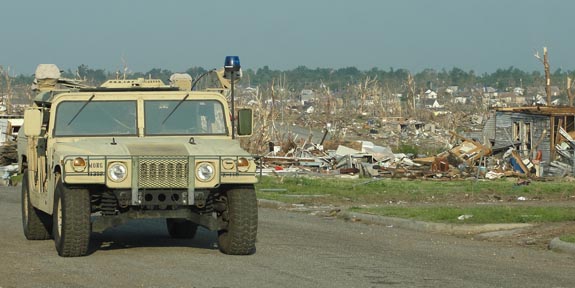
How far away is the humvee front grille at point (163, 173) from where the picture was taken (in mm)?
13828

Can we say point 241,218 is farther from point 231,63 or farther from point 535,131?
point 535,131

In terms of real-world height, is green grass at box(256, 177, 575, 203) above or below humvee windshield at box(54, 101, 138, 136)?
below

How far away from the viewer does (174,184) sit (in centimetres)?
1390

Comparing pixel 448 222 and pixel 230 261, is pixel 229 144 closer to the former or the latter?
pixel 230 261

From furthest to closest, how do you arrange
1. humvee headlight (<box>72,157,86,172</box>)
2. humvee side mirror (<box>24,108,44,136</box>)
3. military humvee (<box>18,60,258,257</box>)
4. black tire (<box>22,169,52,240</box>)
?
black tire (<box>22,169,52,240</box>) < humvee side mirror (<box>24,108,44,136</box>) < military humvee (<box>18,60,258,257</box>) < humvee headlight (<box>72,157,86,172</box>)

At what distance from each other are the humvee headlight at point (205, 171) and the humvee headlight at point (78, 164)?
1380mm

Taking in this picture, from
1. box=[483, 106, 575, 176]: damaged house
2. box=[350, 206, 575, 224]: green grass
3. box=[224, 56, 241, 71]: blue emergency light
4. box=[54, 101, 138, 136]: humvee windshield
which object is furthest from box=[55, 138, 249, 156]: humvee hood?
box=[483, 106, 575, 176]: damaged house

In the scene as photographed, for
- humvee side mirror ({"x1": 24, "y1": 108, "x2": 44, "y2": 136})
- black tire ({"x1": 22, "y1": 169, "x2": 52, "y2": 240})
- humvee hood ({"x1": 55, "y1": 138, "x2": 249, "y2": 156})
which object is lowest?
black tire ({"x1": 22, "y1": 169, "x2": 52, "y2": 240})

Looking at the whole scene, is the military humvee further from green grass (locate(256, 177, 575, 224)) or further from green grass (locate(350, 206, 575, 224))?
green grass (locate(256, 177, 575, 224))

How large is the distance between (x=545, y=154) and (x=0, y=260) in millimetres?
37859

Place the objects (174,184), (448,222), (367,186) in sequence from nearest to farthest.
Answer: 1. (174,184)
2. (448,222)
3. (367,186)

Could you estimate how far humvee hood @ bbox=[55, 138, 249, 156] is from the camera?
13984mm

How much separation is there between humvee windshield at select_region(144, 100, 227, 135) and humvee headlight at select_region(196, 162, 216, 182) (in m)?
1.66

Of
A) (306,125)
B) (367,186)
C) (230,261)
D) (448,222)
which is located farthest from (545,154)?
(306,125)
